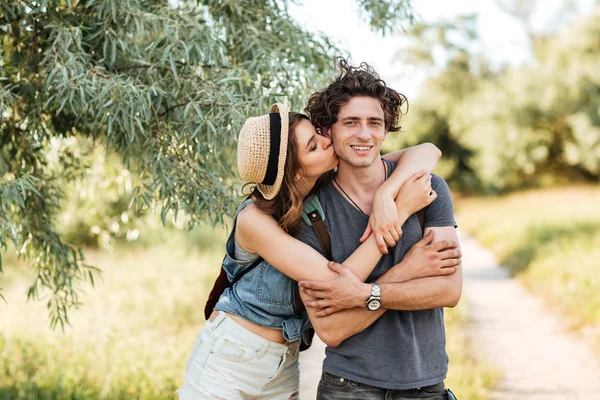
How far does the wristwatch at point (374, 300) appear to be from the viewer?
7.83ft

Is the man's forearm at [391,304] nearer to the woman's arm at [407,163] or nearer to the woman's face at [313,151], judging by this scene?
the woman's arm at [407,163]

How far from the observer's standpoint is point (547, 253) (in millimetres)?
11141

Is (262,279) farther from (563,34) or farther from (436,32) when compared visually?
(436,32)

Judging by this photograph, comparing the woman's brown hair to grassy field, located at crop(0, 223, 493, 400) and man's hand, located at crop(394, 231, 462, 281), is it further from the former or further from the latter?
grassy field, located at crop(0, 223, 493, 400)

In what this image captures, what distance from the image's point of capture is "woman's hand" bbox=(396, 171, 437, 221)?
2.49 meters

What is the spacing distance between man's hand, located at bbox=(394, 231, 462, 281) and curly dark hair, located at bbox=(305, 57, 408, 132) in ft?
1.89

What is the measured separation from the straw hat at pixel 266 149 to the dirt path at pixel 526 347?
404 centimetres

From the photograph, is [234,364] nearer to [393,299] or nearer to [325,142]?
[393,299]

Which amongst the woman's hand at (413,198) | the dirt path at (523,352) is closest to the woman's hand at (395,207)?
the woman's hand at (413,198)

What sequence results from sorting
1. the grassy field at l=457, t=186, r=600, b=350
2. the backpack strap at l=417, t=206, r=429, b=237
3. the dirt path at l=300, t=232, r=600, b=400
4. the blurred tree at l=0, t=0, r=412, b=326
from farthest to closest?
the grassy field at l=457, t=186, r=600, b=350 < the dirt path at l=300, t=232, r=600, b=400 < the blurred tree at l=0, t=0, r=412, b=326 < the backpack strap at l=417, t=206, r=429, b=237

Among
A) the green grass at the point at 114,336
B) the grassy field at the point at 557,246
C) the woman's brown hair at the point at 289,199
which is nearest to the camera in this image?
the woman's brown hair at the point at 289,199

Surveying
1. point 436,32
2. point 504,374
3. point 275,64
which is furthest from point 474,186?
point 275,64

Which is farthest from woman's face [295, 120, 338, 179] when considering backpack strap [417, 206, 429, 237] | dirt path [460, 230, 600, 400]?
dirt path [460, 230, 600, 400]

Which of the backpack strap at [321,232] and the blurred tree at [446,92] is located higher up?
the blurred tree at [446,92]
